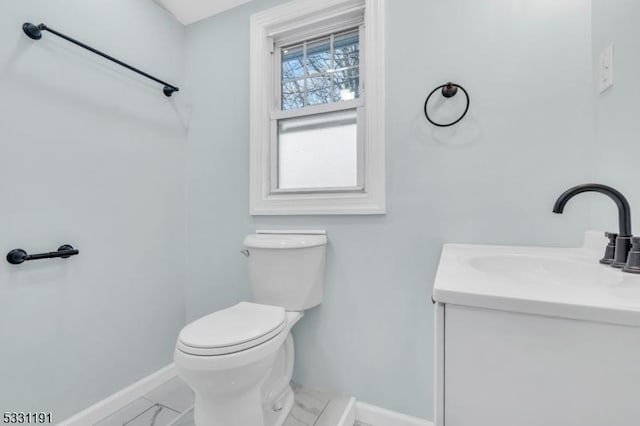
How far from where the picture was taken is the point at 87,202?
1325 mm

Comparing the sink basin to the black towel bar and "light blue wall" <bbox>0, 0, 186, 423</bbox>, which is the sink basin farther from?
the black towel bar

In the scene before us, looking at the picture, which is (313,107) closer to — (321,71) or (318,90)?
(318,90)

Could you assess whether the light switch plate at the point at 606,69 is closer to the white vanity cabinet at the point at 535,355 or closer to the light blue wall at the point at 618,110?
the light blue wall at the point at 618,110

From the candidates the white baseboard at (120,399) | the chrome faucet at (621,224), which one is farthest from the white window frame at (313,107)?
the white baseboard at (120,399)

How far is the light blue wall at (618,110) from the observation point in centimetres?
81

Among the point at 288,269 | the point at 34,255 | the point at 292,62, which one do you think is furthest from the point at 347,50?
the point at 34,255

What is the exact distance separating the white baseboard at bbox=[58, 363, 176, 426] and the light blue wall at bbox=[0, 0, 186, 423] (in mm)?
32

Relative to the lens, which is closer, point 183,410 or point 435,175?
point 435,175

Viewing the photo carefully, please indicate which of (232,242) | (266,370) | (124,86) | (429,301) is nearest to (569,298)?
(429,301)

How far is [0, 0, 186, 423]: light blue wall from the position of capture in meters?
1.10

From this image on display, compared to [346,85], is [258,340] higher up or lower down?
lower down

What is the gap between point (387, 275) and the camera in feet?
4.32

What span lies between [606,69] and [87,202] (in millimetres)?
2133

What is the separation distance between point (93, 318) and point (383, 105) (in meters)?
1.71
